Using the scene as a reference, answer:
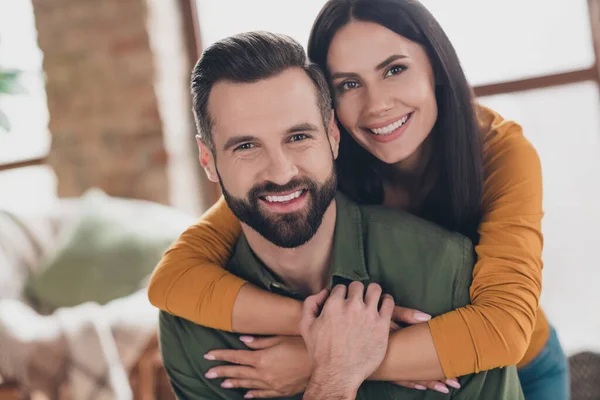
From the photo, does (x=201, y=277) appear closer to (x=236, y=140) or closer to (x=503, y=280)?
(x=236, y=140)

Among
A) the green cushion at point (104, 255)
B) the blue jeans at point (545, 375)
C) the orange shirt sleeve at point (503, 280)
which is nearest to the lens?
the orange shirt sleeve at point (503, 280)

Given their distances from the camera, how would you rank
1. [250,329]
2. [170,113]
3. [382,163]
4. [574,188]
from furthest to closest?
[170,113] → [574,188] → [382,163] → [250,329]

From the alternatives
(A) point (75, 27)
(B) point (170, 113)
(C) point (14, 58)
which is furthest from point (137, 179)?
(C) point (14, 58)

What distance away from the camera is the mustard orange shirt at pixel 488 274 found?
1.30 m

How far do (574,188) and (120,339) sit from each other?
1998mm

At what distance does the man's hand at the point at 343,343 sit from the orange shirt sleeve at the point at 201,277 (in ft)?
0.65

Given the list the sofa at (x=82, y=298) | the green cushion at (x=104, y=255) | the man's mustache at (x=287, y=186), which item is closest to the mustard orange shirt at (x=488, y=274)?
the man's mustache at (x=287, y=186)

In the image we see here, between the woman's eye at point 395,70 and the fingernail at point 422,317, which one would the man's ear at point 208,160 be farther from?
the fingernail at point 422,317

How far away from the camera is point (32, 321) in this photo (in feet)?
7.81

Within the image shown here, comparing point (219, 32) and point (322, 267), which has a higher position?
point (219, 32)

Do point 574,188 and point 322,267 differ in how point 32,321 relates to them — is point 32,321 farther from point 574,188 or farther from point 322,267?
point 574,188

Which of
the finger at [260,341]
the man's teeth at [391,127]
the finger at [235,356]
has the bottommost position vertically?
the finger at [235,356]

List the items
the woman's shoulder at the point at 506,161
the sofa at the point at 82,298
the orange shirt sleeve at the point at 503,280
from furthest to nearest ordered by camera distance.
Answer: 1. the sofa at the point at 82,298
2. the woman's shoulder at the point at 506,161
3. the orange shirt sleeve at the point at 503,280

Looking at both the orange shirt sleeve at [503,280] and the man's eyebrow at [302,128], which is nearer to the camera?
the orange shirt sleeve at [503,280]
